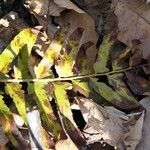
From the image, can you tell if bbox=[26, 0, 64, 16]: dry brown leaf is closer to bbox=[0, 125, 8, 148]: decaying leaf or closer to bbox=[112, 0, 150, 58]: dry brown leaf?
bbox=[112, 0, 150, 58]: dry brown leaf

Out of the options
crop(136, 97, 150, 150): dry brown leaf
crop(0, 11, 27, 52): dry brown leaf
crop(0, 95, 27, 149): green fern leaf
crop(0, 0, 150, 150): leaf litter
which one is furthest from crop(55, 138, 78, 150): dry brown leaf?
crop(0, 11, 27, 52): dry brown leaf

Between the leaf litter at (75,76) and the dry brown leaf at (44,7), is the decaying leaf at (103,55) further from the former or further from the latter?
the dry brown leaf at (44,7)

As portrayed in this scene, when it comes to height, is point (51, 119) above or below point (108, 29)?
below

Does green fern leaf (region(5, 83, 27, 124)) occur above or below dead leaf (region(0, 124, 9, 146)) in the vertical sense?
above

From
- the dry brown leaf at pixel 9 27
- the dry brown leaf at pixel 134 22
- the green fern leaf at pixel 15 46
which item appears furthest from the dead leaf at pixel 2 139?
the dry brown leaf at pixel 134 22

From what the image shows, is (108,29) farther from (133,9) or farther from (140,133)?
(140,133)

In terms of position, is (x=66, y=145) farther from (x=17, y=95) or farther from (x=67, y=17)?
(x=67, y=17)

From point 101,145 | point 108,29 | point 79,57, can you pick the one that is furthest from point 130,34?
point 101,145
